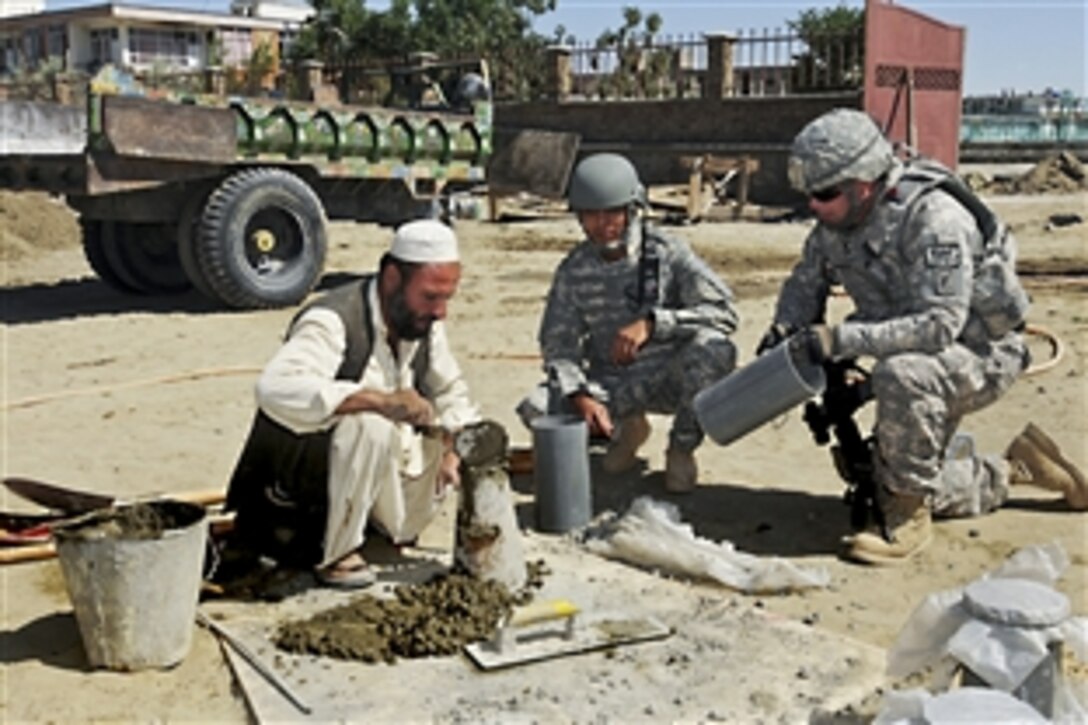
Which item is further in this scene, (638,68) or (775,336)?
(638,68)

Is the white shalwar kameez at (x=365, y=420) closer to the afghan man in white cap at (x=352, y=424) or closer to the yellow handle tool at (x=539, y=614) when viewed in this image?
the afghan man in white cap at (x=352, y=424)

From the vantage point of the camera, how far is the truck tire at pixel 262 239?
29.6 feet

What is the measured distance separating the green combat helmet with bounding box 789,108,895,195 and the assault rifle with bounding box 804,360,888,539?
26.0 inches

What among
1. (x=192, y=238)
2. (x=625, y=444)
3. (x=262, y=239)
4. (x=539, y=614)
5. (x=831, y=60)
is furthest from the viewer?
(x=831, y=60)

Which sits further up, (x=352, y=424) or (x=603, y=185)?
(x=603, y=185)

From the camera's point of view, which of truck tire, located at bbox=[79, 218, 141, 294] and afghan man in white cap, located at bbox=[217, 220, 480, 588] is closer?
afghan man in white cap, located at bbox=[217, 220, 480, 588]

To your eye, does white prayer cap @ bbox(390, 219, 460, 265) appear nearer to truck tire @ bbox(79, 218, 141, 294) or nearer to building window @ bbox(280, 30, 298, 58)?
truck tire @ bbox(79, 218, 141, 294)

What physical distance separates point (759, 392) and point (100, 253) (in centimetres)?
764

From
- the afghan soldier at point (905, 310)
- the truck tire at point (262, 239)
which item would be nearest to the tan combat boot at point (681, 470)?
the afghan soldier at point (905, 310)

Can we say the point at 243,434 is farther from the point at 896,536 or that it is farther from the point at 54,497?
the point at 896,536

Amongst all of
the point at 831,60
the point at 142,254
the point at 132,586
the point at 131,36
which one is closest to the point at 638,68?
the point at 831,60

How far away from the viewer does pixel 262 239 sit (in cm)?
943

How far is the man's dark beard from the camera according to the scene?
12.4ft

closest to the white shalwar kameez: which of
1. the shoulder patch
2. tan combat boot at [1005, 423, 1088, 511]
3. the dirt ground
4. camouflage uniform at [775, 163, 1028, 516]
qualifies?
the dirt ground
